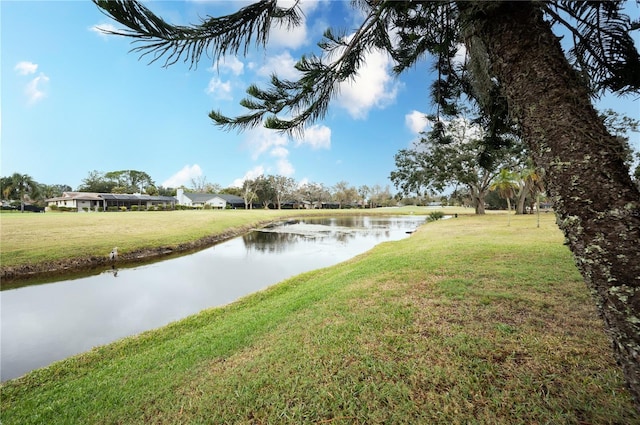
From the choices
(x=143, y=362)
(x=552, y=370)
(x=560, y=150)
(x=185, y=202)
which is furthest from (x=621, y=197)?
(x=185, y=202)

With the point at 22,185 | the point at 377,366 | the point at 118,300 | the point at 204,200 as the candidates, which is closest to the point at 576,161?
the point at 377,366

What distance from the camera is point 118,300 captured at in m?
7.08

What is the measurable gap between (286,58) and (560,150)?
217cm

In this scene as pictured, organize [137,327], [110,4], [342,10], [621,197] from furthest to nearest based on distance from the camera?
[137,327] < [342,10] < [110,4] < [621,197]

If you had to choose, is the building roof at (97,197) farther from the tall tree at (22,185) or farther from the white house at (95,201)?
the tall tree at (22,185)

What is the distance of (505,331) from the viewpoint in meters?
2.57

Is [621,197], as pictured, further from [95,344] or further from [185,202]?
[185,202]

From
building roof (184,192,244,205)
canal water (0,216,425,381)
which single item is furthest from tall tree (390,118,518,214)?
building roof (184,192,244,205)

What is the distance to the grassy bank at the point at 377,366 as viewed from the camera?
5.88ft

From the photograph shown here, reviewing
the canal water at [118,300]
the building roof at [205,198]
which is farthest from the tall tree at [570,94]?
the building roof at [205,198]

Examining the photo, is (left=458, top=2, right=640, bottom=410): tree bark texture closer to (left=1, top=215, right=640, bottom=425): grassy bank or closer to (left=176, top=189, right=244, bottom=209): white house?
(left=1, top=215, right=640, bottom=425): grassy bank

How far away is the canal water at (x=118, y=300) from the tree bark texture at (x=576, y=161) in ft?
21.8

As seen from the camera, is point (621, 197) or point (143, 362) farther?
point (143, 362)

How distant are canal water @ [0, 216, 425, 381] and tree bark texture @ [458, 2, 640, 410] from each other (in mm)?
6646
